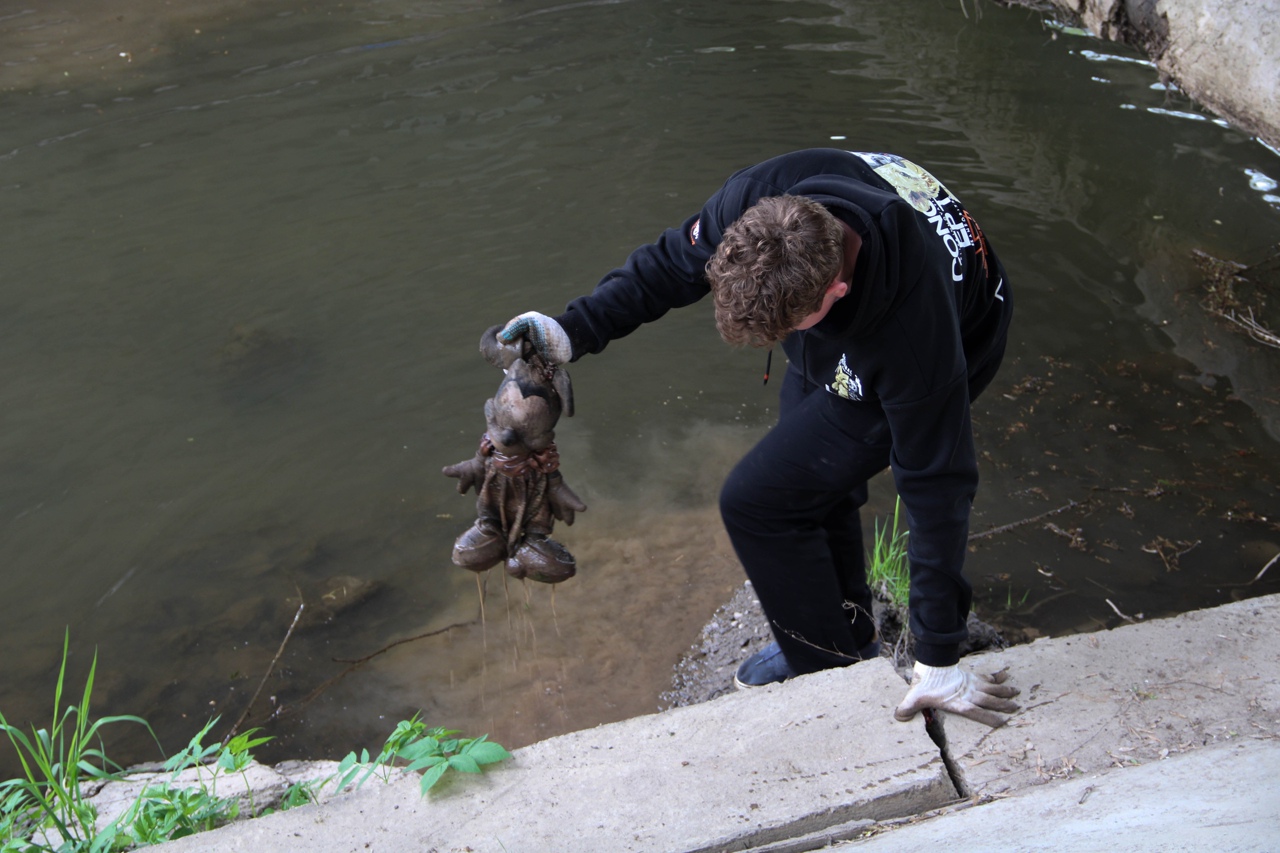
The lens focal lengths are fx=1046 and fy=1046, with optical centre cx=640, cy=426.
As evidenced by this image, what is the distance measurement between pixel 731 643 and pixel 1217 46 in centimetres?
398

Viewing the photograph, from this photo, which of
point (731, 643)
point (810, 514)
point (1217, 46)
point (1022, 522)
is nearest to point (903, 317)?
point (810, 514)

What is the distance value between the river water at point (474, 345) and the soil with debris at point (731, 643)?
0.26 feet

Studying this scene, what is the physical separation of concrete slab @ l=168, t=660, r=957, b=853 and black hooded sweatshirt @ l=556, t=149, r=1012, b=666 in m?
0.27

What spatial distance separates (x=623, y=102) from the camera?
7555 mm

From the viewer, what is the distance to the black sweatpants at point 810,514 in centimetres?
263

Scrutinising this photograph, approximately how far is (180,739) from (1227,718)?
3.27m

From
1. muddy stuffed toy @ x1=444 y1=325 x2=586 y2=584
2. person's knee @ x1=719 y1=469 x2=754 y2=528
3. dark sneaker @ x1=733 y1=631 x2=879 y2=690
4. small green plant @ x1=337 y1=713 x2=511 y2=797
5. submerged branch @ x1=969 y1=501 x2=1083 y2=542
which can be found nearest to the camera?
small green plant @ x1=337 y1=713 x2=511 y2=797

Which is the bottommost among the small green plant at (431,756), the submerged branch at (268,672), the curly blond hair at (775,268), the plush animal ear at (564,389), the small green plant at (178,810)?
the submerged branch at (268,672)

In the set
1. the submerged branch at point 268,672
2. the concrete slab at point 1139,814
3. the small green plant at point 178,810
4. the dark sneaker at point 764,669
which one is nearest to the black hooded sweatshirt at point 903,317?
the concrete slab at point 1139,814

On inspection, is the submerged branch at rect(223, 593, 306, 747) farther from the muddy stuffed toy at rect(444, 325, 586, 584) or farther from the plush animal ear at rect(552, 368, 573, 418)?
the plush animal ear at rect(552, 368, 573, 418)

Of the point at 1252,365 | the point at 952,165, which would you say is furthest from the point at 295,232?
the point at 1252,365

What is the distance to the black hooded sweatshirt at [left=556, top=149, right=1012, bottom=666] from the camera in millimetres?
2143

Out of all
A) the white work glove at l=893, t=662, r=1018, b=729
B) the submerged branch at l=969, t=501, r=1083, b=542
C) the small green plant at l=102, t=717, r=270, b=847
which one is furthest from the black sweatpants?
the small green plant at l=102, t=717, r=270, b=847

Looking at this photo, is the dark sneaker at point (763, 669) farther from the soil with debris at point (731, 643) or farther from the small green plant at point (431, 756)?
the small green plant at point (431, 756)
